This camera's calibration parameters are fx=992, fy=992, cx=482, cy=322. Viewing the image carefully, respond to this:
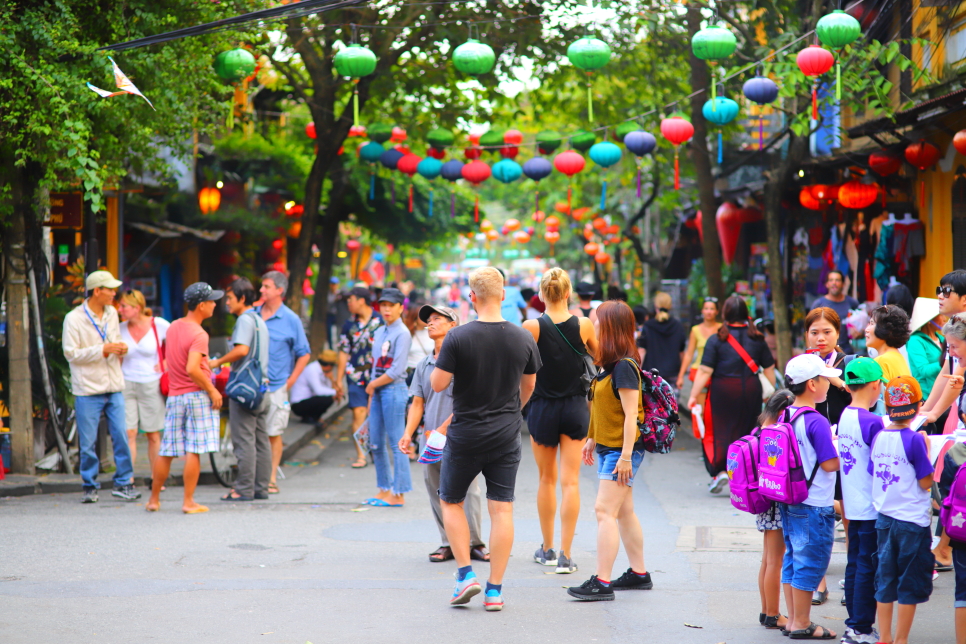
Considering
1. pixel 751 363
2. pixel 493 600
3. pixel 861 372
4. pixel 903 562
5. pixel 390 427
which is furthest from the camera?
pixel 751 363

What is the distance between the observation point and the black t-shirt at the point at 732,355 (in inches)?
369

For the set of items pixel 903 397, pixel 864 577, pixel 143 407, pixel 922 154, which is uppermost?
pixel 922 154

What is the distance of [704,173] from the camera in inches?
595

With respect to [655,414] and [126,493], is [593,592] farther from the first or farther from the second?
[126,493]

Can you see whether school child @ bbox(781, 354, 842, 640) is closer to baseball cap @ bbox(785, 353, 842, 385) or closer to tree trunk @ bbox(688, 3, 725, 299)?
baseball cap @ bbox(785, 353, 842, 385)

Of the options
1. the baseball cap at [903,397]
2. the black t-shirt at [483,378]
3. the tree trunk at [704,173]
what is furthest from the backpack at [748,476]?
the tree trunk at [704,173]

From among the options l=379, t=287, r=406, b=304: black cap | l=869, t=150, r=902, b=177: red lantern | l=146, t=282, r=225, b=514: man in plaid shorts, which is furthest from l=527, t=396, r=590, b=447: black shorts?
l=869, t=150, r=902, b=177: red lantern

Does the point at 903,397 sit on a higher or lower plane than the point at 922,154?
lower

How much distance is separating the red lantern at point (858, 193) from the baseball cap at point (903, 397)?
8.61 metres

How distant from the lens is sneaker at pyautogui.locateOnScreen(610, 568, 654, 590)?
6230 millimetres

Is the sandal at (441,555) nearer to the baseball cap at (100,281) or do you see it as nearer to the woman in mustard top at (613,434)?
the woman in mustard top at (613,434)

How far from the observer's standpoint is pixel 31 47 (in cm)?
911

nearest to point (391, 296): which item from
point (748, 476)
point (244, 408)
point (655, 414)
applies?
point (244, 408)

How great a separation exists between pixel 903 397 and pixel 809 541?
2.98ft
